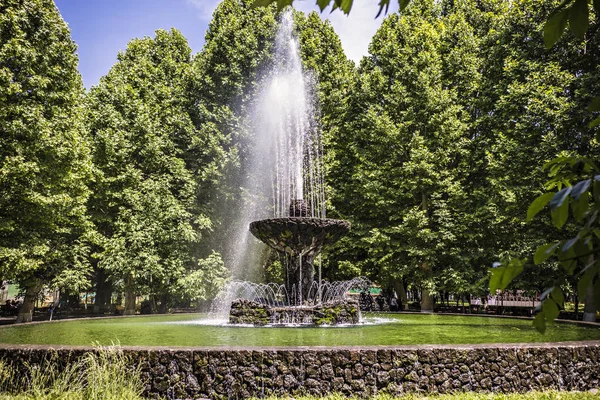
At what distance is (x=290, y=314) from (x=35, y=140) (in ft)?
41.1

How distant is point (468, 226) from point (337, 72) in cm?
1232

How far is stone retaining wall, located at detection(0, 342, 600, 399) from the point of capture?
6.33 m

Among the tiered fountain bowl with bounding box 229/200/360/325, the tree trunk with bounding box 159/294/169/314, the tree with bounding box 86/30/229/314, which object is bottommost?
the tree trunk with bounding box 159/294/169/314

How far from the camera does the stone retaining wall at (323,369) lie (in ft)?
20.8

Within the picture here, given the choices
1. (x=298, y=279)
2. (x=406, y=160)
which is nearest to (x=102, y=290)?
(x=298, y=279)

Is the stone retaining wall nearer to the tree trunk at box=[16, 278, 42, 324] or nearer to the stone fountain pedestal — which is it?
the stone fountain pedestal

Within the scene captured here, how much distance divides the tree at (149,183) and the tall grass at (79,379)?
15334 mm

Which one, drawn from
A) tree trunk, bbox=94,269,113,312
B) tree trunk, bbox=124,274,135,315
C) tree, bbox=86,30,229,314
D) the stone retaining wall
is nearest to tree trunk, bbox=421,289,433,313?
tree, bbox=86,30,229,314

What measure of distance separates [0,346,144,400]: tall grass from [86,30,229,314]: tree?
15334 millimetres

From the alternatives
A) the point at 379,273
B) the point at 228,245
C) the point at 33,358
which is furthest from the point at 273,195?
the point at 33,358

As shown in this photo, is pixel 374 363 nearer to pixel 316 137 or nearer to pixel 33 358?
pixel 33 358

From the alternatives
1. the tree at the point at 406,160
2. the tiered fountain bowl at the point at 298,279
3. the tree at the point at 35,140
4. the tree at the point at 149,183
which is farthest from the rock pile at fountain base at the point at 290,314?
the tree at the point at 149,183

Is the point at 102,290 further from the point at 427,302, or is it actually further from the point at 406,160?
the point at 406,160

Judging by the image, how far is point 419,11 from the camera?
26.7 meters
